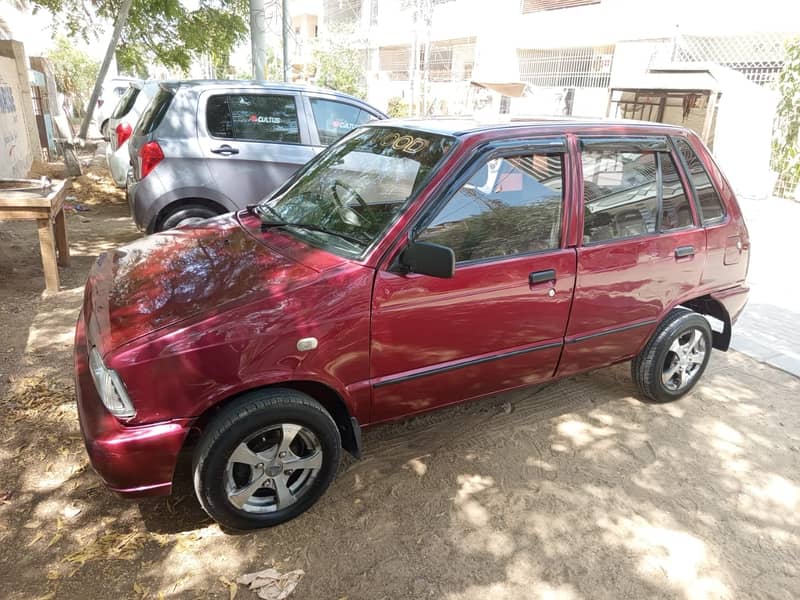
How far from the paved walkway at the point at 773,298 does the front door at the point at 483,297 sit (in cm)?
278

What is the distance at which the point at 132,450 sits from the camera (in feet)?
7.90

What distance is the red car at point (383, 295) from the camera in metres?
2.50

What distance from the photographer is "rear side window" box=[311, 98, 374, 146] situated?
673cm

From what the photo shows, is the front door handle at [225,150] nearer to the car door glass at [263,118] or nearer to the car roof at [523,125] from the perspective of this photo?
the car door glass at [263,118]

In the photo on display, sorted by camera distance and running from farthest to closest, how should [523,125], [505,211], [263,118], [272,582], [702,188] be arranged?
[263,118] → [702,188] → [523,125] → [505,211] → [272,582]

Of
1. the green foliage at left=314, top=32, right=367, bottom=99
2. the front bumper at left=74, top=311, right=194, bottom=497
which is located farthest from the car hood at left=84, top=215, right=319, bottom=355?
the green foliage at left=314, top=32, right=367, bottom=99

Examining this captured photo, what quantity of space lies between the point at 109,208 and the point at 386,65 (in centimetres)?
2704

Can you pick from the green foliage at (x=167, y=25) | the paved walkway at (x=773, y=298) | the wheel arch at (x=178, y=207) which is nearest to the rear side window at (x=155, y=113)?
the wheel arch at (x=178, y=207)

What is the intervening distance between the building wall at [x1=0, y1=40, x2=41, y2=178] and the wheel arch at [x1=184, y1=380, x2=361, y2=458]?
9.14 metres

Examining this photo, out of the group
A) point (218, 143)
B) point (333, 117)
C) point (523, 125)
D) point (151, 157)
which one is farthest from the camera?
point (333, 117)

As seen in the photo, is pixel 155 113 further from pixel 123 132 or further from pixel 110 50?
pixel 110 50

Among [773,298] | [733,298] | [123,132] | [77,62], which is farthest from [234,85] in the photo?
[77,62]

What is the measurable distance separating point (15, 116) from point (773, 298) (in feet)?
40.8

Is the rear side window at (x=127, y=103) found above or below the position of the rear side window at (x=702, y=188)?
above
